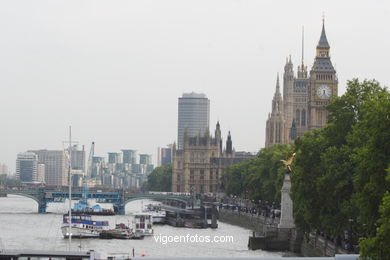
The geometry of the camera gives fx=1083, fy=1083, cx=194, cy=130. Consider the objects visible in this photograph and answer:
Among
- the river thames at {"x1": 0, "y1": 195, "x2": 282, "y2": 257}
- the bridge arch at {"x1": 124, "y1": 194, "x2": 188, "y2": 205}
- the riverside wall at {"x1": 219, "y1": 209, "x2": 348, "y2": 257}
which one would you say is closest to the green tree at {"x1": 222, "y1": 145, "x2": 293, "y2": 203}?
the river thames at {"x1": 0, "y1": 195, "x2": 282, "y2": 257}

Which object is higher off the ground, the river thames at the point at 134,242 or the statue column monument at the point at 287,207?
the statue column monument at the point at 287,207

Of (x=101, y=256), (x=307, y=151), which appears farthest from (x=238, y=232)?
(x=101, y=256)

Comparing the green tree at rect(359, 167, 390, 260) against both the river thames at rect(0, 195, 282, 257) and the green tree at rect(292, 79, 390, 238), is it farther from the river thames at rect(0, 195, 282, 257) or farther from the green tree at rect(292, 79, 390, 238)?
the river thames at rect(0, 195, 282, 257)

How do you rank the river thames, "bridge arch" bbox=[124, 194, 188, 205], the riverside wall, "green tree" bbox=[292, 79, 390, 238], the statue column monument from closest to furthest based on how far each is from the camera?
"green tree" bbox=[292, 79, 390, 238] < the riverside wall < the river thames < the statue column monument < "bridge arch" bbox=[124, 194, 188, 205]

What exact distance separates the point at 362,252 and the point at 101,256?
386 inches

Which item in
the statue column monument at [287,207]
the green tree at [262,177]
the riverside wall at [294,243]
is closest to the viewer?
the riverside wall at [294,243]

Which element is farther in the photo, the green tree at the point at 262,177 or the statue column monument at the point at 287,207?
the green tree at the point at 262,177

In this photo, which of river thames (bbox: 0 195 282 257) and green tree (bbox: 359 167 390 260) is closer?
green tree (bbox: 359 167 390 260)

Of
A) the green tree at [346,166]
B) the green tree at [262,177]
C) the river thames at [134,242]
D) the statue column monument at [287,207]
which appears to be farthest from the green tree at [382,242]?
the green tree at [262,177]

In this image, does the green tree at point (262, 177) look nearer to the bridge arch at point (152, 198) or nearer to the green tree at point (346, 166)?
the bridge arch at point (152, 198)

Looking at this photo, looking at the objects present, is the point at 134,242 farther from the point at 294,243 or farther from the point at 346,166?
the point at 346,166

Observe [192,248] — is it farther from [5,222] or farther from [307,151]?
[5,222]

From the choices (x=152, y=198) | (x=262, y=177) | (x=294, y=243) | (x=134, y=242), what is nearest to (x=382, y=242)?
(x=294, y=243)

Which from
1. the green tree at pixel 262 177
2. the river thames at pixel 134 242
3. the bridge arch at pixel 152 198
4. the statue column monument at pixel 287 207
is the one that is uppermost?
the green tree at pixel 262 177
